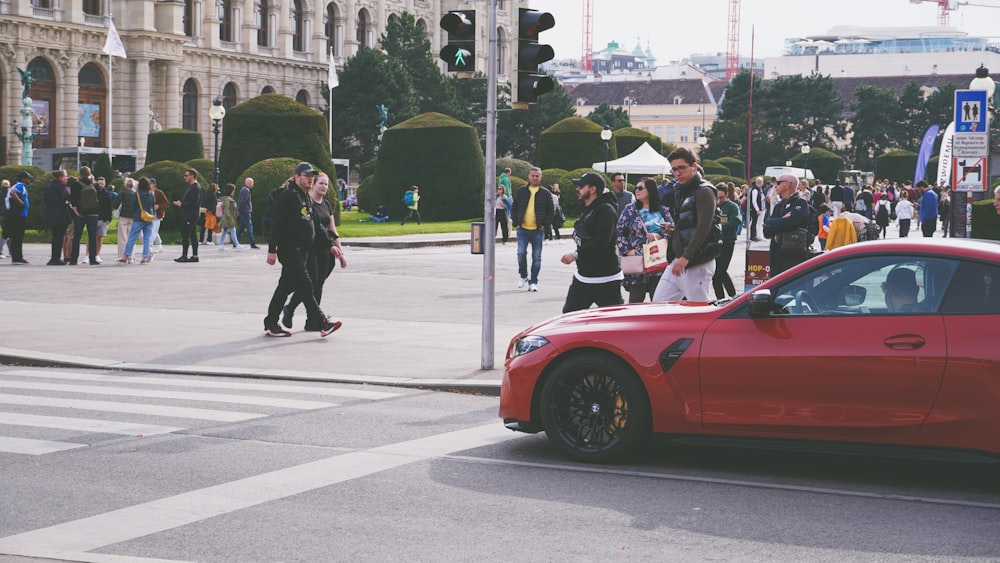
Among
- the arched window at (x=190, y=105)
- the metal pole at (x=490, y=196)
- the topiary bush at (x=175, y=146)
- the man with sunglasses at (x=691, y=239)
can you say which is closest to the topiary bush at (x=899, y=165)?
the arched window at (x=190, y=105)

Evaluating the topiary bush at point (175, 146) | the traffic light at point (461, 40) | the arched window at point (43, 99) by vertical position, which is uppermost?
the arched window at point (43, 99)

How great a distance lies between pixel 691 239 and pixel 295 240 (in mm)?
4875

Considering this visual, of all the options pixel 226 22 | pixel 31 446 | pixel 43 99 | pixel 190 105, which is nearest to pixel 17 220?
pixel 31 446

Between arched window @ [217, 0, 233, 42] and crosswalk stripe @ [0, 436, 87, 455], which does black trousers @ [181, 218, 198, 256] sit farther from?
arched window @ [217, 0, 233, 42]

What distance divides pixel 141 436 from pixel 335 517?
271 cm

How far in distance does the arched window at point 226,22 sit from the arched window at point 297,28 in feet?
19.7

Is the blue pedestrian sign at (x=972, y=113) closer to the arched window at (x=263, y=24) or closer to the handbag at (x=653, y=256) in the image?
the handbag at (x=653, y=256)

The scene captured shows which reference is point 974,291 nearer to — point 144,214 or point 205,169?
point 144,214

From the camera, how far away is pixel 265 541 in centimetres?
603

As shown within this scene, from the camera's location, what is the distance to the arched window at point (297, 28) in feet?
295

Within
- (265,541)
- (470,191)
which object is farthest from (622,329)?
(470,191)

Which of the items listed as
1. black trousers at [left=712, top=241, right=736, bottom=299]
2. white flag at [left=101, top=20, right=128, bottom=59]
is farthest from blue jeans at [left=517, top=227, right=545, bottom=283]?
white flag at [left=101, top=20, right=128, bottom=59]

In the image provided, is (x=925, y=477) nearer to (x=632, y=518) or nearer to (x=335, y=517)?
(x=632, y=518)

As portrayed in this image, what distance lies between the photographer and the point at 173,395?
10.7 metres
